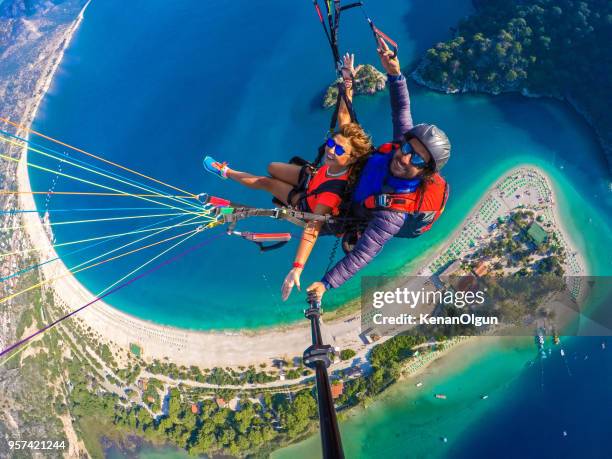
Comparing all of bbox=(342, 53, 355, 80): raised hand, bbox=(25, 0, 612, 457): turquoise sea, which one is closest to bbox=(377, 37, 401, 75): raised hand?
bbox=(342, 53, 355, 80): raised hand

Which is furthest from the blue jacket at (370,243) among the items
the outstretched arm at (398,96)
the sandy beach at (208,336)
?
the sandy beach at (208,336)

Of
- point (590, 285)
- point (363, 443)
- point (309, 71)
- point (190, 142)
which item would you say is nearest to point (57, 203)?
point (190, 142)

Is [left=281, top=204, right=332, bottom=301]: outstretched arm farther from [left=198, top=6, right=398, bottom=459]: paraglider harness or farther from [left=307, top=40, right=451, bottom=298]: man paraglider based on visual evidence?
[left=307, top=40, right=451, bottom=298]: man paraglider

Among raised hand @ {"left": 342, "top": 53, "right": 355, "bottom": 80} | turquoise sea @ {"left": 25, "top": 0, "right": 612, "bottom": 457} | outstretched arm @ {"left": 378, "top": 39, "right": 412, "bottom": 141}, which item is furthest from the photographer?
turquoise sea @ {"left": 25, "top": 0, "right": 612, "bottom": 457}

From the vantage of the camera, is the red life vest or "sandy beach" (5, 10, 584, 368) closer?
the red life vest

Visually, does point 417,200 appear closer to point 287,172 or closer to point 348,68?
point 348,68

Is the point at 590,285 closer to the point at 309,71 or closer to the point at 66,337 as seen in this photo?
the point at 309,71

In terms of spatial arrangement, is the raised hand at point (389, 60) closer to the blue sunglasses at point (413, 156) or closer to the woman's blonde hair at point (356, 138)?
→ the woman's blonde hair at point (356, 138)
